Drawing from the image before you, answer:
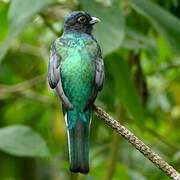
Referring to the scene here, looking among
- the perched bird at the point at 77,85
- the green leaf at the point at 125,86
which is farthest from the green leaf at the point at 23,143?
the perched bird at the point at 77,85

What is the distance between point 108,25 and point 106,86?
0.91m

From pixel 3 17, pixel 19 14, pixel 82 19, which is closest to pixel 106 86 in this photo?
pixel 3 17

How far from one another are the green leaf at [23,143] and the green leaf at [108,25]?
0.73m

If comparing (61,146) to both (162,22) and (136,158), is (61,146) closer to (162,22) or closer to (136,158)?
(136,158)

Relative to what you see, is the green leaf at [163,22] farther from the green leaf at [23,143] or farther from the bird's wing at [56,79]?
the bird's wing at [56,79]

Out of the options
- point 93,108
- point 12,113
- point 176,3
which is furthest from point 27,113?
point 93,108

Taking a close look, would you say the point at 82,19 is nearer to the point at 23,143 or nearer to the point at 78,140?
the point at 78,140

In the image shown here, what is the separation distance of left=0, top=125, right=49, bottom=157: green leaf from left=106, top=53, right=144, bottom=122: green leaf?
0.50 metres

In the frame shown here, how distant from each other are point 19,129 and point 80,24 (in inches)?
40.5

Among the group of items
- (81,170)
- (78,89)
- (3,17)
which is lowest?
(3,17)

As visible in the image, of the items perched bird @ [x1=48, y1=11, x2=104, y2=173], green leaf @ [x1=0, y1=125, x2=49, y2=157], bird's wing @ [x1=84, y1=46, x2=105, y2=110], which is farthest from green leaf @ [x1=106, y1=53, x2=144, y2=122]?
bird's wing @ [x1=84, y1=46, x2=105, y2=110]

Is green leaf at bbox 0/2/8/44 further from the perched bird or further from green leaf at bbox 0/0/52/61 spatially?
the perched bird

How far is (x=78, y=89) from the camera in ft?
9.25

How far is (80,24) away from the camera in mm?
3289
